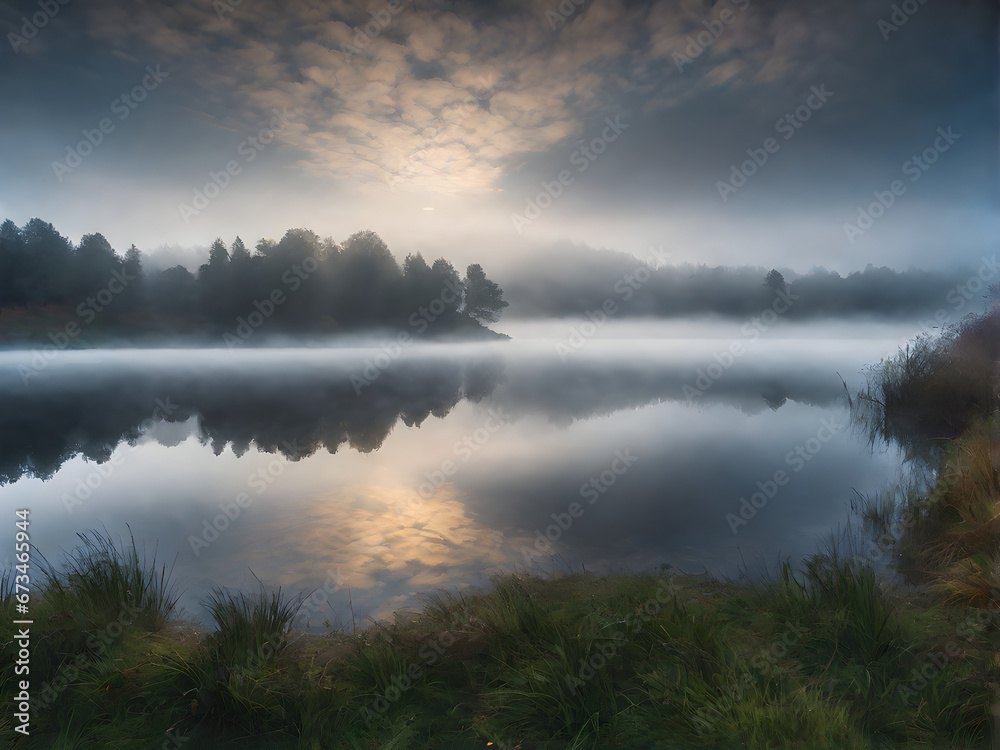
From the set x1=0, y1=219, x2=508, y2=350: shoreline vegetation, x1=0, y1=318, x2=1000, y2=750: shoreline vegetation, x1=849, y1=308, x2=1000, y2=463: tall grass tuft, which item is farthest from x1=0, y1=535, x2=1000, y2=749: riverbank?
x1=0, y1=219, x2=508, y2=350: shoreline vegetation

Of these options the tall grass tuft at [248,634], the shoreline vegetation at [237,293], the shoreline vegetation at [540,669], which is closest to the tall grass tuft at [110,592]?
the shoreline vegetation at [540,669]

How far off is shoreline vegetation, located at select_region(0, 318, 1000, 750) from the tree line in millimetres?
74328

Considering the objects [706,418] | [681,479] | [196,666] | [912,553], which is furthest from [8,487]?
[706,418]

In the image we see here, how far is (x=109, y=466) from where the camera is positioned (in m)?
14.3

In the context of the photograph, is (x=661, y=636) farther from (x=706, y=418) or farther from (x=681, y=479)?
(x=706, y=418)

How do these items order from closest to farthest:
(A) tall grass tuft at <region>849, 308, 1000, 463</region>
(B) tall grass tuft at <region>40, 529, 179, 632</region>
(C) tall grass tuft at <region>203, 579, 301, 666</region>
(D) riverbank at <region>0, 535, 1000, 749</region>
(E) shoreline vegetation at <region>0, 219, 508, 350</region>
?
(D) riverbank at <region>0, 535, 1000, 749</region>
(C) tall grass tuft at <region>203, 579, 301, 666</region>
(B) tall grass tuft at <region>40, 529, 179, 632</region>
(A) tall grass tuft at <region>849, 308, 1000, 463</region>
(E) shoreline vegetation at <region>0, 219, 508, 350</region>

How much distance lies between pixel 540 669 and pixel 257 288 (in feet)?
281

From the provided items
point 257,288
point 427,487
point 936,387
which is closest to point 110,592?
point 427,487

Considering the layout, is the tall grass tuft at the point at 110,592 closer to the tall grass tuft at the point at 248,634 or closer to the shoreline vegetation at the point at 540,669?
the shoreline vegetation at the point at 540,669

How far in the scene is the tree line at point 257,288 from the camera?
6488 cm

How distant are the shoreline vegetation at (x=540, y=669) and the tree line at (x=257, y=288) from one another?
74.3 metres

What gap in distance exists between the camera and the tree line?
2554 inches

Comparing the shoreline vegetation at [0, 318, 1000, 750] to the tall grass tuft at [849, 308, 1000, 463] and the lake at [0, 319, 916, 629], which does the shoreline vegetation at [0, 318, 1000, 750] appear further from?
the tall grass tuft at [849, 308, 1000, 463]

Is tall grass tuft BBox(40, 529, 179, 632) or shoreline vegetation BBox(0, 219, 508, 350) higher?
shoreline vegetation BBox(0, 219, 508, 350)
